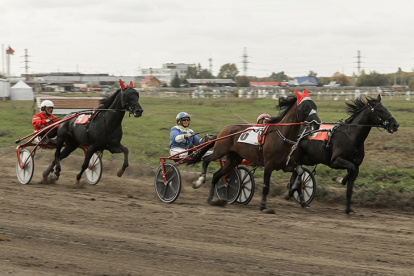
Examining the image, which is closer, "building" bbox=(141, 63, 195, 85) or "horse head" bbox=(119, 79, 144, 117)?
"horse head" bbox=(119, 79, 144, 117)

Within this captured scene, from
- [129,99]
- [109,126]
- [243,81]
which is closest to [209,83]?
[243,81]

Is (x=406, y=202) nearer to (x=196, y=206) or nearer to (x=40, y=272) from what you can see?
(x=196, y=206)

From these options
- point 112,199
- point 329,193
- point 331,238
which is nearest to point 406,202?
point 329,193

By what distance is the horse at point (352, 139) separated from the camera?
7074 millimetres

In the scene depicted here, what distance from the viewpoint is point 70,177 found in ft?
35.4

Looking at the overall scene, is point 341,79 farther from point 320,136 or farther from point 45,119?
point 320,136

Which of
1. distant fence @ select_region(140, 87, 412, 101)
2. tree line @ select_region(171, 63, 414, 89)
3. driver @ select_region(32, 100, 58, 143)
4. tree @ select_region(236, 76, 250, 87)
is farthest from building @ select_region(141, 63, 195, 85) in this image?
driver @ select_region(32, 100, 58, 143)

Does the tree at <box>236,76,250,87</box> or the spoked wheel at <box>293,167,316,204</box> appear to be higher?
the tree at <box>236,76,250,87</box>

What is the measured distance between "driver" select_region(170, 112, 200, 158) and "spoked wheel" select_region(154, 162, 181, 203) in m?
0.38

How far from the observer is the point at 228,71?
3632 inches

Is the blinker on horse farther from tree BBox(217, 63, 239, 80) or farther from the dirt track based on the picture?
tree BBox(217, 63, 239, 80)

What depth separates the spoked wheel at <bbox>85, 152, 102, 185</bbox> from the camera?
957cm

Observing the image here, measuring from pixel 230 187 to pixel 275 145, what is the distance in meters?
1.32

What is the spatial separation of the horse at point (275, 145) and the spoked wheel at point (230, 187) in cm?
18
